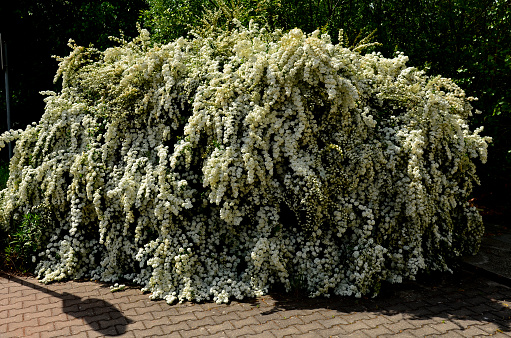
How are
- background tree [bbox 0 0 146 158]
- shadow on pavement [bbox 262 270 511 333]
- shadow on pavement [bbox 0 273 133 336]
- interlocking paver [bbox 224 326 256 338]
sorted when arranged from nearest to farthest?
1. interlocking paver [bbox 224 326 256 338]
2. shadow on pavement [bbox 0 273 133 336]
3. shadow on pavement [bbox 262 270 511 333]
4. background tree [bbox 0 0 146 158]

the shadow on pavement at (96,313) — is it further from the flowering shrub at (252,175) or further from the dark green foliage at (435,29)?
the dark green foliage at (435,29)

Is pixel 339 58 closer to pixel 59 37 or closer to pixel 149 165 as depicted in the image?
pixel 149 165

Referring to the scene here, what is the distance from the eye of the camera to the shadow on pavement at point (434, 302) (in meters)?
4.22

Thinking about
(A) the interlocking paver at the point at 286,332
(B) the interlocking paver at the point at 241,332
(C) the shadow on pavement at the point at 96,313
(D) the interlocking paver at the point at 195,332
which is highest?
(C) the shadow on pavement at the point at 96,313

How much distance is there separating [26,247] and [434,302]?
4.72m

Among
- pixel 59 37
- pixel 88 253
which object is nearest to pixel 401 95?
pixel 88 253

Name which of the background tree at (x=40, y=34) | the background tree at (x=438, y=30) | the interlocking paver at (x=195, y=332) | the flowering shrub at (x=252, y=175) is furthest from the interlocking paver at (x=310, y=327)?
the background tree at (x=40, y=34)

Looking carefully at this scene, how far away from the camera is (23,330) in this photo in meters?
3.98

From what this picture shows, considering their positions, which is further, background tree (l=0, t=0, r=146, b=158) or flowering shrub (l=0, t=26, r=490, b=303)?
background tree (l=0, t=0, r=146, b=158)

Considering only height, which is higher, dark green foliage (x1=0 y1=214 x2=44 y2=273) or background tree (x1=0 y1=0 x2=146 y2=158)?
background tree (x1=0 y1=0 x2=146 y2=158)

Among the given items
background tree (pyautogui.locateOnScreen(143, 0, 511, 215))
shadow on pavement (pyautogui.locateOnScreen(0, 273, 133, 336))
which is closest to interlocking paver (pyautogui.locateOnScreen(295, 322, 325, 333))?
shadow on pavement (pyautogui.locateOnScreen(0, 273, 133, 336))

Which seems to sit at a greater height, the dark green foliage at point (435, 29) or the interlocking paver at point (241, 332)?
the dark green foliage at point (435, 29)

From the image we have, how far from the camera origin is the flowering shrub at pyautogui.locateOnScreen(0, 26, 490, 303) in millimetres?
4648

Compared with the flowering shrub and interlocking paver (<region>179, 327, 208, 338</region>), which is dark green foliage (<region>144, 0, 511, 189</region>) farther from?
interlocking paver (<region>179, 327, 208, 338</region>)
